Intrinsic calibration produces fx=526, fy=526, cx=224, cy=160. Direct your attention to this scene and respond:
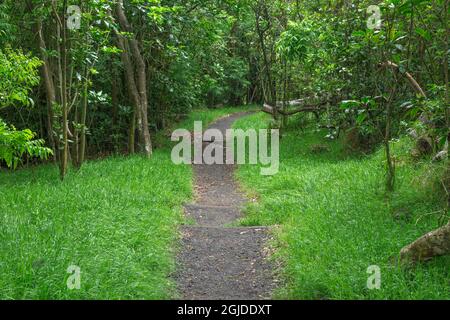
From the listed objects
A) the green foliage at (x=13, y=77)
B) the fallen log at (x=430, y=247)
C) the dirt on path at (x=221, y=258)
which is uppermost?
the green foliage at (x=13, y=77)

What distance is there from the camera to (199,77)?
1848 centimetres

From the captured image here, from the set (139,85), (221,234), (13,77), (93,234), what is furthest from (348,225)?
(139,85)

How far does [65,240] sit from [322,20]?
28.5ft

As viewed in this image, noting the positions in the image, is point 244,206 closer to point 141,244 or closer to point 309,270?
point 141,244

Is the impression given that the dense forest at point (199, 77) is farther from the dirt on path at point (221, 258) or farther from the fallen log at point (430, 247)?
the dirt on path at point (221, 258)

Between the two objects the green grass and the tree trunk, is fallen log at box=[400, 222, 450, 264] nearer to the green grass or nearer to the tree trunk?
the green grass

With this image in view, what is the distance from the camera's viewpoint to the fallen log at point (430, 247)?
479 centimetres

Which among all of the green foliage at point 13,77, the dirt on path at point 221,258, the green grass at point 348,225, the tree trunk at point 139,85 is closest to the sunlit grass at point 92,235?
the dirt on path at point 221,258

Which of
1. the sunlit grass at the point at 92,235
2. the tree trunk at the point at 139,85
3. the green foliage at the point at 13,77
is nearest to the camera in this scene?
the sunlit grass at the point at 92,235

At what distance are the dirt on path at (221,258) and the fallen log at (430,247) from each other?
141 centimetres

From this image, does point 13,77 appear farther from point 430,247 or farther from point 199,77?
point 199,77

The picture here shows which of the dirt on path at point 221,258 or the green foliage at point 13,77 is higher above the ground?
the green foliage at point 13,77

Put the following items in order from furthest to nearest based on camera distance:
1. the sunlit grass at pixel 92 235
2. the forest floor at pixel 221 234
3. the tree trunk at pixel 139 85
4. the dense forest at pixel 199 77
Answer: the tree trunk at pixel 139 85 < the dense forest at pixel 199 77 < the forest floor at pixel 221 234 < the sunlit grass at pixel 92 235
